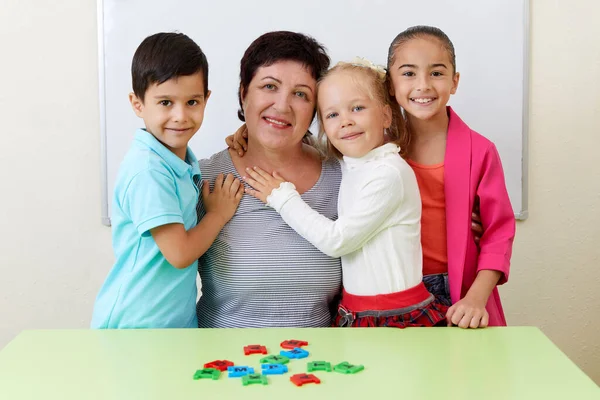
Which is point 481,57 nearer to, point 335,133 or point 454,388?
point 335,133

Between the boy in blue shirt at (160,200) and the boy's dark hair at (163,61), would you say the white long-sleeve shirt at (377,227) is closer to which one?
the boy in blue shirt at (160,200)

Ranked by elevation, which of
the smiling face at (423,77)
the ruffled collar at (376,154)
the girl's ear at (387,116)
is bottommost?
the ruffled collar at (376,154)

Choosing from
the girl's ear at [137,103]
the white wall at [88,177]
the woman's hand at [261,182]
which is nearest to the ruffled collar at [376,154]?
the woman's hand at [261,182]

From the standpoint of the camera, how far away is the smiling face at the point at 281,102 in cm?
181

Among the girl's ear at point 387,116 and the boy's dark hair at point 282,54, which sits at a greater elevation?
the boy's dark hair at point 282,54

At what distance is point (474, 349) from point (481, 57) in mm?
1504

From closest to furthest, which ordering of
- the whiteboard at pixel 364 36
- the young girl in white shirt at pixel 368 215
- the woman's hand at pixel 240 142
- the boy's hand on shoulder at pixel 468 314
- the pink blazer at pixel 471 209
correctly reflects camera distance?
the boy's hand on shoulder at pixel 468 314
the young girl in white shirt at pixel 368 215
the pink blazer at pixel 471 209
the woman's hand at pixel 240 142
the whiteboard at pixel 364 36

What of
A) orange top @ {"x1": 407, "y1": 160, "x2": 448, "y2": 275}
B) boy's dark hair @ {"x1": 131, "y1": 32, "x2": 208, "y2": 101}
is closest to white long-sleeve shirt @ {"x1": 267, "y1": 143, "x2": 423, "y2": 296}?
orange top @ {"x1": 407, "y1": 160, "x2": 448, "y2": 275}

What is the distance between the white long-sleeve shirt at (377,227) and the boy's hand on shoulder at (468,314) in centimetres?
12

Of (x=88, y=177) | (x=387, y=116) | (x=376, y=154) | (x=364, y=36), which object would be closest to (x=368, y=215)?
(x=376, y=154)

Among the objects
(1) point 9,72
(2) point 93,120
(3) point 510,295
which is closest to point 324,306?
(3) point 510,295

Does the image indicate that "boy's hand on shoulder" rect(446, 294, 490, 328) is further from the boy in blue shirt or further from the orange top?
the boy in blue shirt

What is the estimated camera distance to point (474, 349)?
54.2 inches

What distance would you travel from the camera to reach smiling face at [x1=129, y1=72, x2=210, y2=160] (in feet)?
5.33
